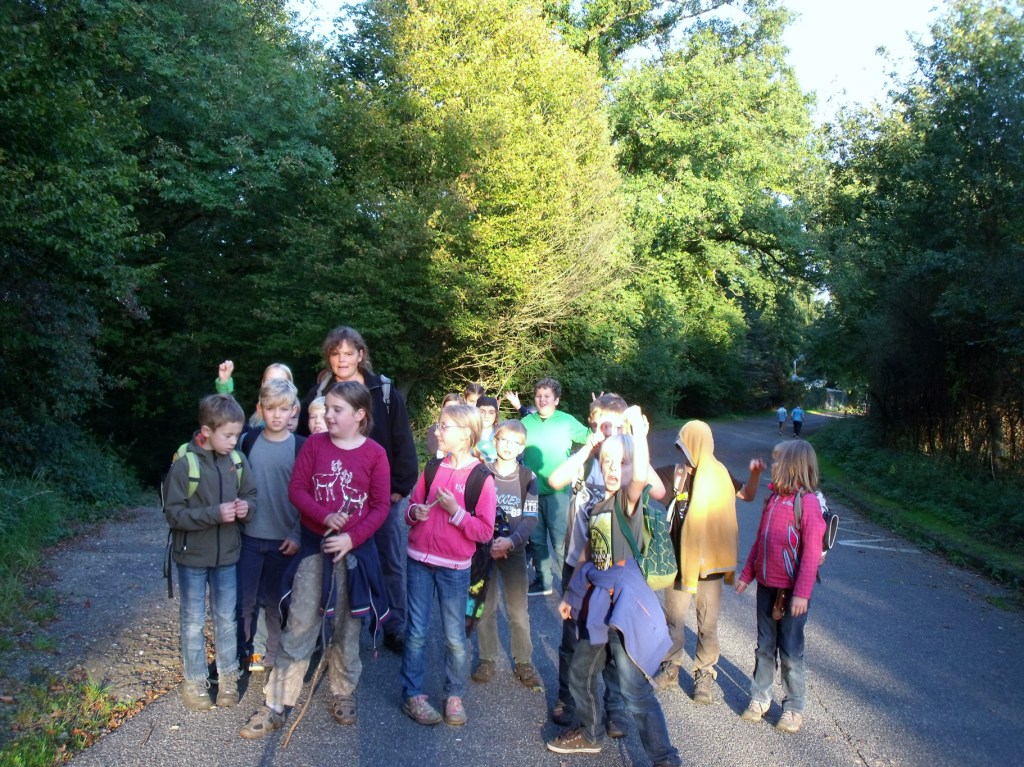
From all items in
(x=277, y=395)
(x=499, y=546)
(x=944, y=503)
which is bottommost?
(x=944, y=503)

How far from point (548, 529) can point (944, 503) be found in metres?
10.1

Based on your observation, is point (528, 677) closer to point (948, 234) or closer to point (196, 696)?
point (196, 696)

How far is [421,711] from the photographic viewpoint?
472cm

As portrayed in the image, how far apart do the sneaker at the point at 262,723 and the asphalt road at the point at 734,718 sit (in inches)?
1.9

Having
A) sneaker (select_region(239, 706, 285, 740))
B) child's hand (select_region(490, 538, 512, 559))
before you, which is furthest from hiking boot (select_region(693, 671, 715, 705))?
sneaker (select_region(239, 706, 285, 740))

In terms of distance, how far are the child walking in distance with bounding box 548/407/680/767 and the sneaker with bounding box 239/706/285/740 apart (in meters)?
1.47

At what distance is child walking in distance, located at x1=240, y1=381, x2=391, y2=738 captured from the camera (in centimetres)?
459

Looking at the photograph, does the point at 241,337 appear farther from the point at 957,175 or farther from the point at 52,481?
the point at 957,175

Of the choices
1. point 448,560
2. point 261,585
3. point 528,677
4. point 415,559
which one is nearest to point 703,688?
point 528,677

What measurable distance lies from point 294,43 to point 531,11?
6.31 meters

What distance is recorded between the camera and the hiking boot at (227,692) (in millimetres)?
4871

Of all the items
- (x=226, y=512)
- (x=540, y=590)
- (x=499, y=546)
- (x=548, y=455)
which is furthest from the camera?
(x=540, y=590)

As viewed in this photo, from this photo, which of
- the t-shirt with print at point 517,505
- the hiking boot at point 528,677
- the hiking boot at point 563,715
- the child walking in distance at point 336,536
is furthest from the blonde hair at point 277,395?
the hiking boot at point 563,715

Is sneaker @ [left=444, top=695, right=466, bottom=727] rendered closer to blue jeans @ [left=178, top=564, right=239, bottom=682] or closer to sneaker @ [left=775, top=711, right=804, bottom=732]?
blue jeans @ [left=178, top=564, right=239, bottom=682]
